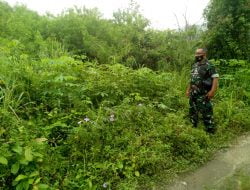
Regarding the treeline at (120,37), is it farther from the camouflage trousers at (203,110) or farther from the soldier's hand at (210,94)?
the soldier's hand at (210,94)

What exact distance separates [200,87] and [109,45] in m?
4.06

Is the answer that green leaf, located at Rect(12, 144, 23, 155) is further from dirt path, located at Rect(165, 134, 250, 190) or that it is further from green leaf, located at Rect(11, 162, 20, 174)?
dirt path, located at Rect(165, 134, 250, 190)

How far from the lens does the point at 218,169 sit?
396 centimetres

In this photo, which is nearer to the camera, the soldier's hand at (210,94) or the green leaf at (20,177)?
the green leaf at (20,177)

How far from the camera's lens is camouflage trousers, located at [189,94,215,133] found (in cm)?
491

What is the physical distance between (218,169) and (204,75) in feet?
5.29

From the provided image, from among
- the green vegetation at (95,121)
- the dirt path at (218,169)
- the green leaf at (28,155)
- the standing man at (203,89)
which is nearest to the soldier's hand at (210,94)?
the standing man at (203,89)

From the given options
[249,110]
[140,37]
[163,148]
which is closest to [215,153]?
[163,148]

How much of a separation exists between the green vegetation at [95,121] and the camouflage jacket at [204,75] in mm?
602

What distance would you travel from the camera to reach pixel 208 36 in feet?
25.2

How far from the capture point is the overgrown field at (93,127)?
10.7ft

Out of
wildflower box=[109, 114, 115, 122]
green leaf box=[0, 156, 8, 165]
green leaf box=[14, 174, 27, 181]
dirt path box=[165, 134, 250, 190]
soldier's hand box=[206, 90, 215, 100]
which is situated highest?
soldier's hand box=[206, 90, 215, 100]

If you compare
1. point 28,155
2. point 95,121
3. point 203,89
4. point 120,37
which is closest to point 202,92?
point 203,89

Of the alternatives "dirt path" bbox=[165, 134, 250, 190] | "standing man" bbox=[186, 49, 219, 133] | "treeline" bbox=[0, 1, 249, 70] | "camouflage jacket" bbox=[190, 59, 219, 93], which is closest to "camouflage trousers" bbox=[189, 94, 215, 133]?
"standing man" bbox=[186, 49, 219, 133]
